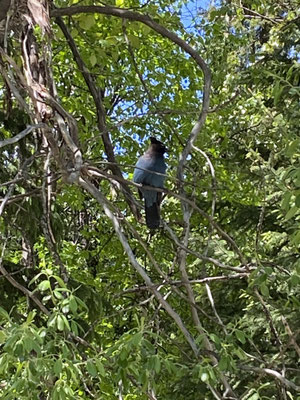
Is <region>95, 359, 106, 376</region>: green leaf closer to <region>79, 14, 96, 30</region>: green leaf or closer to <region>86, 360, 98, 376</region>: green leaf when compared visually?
<region>86, 360, 98, 376</region>: green leaf

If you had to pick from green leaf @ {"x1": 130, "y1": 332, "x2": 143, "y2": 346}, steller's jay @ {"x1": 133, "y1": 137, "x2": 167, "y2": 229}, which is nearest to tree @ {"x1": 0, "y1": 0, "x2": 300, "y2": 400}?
green leaf @ {"x1": 130, "y1": 332, "x2": 143, "y2": 346}

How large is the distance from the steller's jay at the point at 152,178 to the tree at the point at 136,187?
119mm

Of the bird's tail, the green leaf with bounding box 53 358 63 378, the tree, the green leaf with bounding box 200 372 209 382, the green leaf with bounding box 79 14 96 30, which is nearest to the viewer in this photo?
the green leaf with bounding box 53 358 63 378

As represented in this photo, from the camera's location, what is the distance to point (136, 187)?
9.64 feet

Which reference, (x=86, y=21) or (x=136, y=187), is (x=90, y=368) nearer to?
(x=136, y=187)

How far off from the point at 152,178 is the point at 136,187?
4.23 ft

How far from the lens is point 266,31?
1050cm

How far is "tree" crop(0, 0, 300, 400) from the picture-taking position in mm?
2416

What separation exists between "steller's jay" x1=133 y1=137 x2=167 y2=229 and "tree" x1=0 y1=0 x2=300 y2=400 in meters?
0.12

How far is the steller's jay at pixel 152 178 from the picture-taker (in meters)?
3.68

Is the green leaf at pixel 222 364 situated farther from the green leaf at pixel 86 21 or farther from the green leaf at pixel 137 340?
the green leaf at pixel 86 21

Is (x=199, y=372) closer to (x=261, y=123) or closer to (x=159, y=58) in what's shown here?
(x=261, y=123)

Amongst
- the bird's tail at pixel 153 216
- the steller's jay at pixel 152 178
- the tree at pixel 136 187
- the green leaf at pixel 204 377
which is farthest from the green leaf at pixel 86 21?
the green leaf at pixel 204 377

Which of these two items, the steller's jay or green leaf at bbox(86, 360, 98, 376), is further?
the steller's jay
